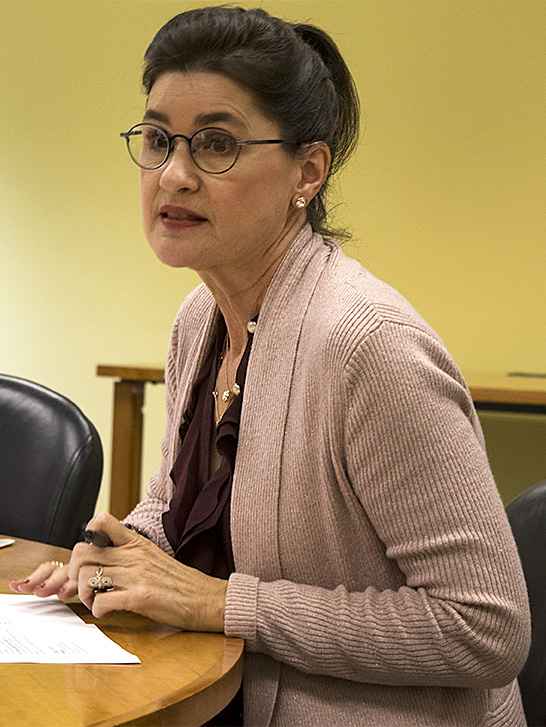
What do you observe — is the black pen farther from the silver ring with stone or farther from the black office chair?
the black office chair

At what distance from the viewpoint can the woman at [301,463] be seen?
3.40ft

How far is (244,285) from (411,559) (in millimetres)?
489

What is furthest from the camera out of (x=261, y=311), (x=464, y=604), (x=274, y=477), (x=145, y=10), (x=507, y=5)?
(x=145, y=10)

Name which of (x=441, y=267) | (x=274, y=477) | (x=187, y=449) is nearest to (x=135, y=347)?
(x=441, y=267)

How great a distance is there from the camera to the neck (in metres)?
1.31

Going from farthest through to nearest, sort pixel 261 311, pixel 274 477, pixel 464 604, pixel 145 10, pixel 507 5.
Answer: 1. pixel 145 10
2. pixel 507 5
3. pixel 261 311
4. pixel 274 477
5. pixel 464 604

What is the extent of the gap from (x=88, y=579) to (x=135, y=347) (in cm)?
288

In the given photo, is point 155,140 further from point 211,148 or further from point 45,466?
point 45,466

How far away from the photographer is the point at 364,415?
1.06 m

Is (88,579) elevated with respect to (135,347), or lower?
elevated

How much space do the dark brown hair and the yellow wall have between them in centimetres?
188

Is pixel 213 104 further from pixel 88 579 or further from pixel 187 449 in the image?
pixel 88 579

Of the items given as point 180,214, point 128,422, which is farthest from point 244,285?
point 128,422

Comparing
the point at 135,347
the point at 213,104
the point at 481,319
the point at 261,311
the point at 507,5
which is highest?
the point at 507,5
